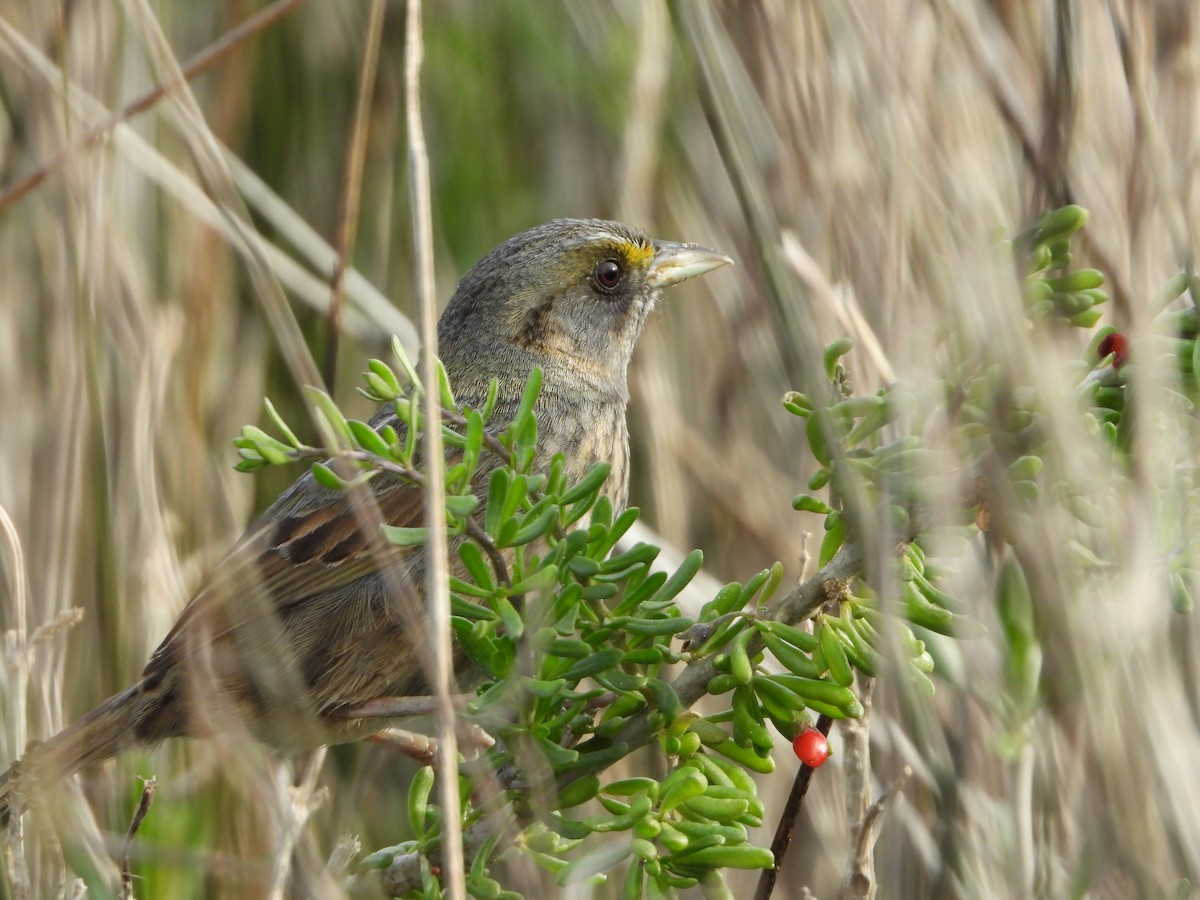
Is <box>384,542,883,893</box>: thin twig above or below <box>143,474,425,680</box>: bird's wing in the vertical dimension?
below

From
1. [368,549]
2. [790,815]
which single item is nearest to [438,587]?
[790,815]

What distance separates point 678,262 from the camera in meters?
3.14

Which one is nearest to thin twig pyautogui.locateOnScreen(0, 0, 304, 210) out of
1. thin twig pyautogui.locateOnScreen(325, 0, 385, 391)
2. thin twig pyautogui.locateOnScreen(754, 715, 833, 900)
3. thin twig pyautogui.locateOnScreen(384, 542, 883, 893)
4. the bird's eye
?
A: thin twig pyautogui.locateOnScreen(325, 0, 385, 391)

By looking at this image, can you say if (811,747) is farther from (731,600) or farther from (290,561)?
(290,561)

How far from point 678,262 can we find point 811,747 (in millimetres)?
1776

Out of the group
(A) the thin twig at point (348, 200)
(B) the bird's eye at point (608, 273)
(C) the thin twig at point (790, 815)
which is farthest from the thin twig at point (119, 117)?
(C) the thin twig at point (790, 815)

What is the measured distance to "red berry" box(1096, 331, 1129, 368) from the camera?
4.73 feet

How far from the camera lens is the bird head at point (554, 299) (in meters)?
3.19

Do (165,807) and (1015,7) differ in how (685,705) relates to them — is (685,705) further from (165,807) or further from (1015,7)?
(165,807)

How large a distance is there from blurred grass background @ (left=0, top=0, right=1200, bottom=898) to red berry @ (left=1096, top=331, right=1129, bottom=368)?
0.05m

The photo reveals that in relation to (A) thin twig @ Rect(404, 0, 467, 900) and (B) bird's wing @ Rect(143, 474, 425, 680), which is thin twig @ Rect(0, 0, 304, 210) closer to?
(B) bird's wing @ Rect(143, 474, 425, 680)

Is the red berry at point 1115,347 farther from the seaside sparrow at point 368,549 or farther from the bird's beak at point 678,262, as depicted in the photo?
the bird's beak at point 678,262

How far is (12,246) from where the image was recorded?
122 inches

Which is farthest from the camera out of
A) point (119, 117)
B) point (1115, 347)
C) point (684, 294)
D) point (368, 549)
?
point (684, 294)
